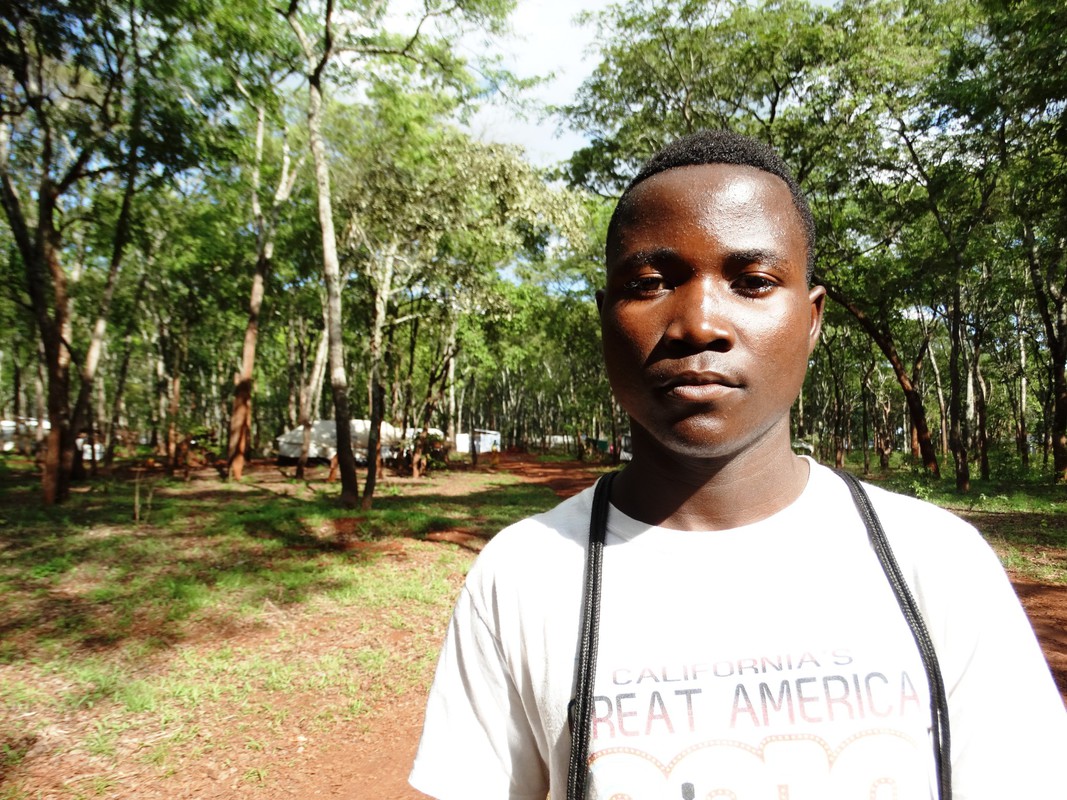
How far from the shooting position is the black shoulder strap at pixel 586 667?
1.01 metres

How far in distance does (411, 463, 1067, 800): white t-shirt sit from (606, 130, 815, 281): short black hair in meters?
0.59

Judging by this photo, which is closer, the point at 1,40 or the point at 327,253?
the point at 1,40

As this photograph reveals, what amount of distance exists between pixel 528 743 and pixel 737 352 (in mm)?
835

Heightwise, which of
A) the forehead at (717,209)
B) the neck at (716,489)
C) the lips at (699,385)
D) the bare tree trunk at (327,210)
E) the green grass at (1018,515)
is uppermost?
Answer: the bare tree trunk at (327,210)

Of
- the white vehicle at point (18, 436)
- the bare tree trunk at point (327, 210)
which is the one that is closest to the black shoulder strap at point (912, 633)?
the bare tree trunk at point (327, 210)

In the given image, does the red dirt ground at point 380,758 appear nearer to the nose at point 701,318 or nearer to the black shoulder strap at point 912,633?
the black shoulder strap at point 912,633

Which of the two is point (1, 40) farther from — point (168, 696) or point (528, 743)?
point (528, 743)

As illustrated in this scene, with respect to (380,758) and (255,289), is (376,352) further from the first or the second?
(380,758)

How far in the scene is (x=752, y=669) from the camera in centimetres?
105

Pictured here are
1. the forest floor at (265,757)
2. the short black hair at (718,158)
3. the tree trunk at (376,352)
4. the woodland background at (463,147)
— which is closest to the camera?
the short black hair at (718,158)

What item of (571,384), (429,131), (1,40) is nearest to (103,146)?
(1,40)

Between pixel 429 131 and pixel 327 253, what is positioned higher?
pixel 429 131

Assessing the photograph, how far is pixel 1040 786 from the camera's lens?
98 cm

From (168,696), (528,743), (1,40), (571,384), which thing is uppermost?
(1,40)
